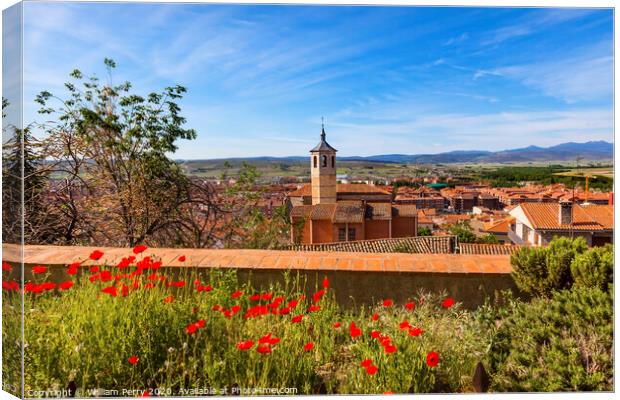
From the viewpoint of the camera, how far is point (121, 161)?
5.08 meters

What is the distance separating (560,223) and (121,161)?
15.0ft

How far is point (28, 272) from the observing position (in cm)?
349

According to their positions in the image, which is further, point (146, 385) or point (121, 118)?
point (121, 118)

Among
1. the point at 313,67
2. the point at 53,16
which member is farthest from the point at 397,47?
the point at 53,16

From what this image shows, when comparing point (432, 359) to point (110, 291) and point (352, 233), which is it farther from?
point (352, 233)

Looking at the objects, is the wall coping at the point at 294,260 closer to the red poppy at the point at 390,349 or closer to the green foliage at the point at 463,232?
the red poppy at the point at 390,349

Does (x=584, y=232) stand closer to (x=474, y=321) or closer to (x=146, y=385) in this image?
(x=474, y=321)

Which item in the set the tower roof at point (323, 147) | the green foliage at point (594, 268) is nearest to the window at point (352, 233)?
the tower roof at point (323, 147)

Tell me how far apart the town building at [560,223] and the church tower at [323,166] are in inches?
77.0

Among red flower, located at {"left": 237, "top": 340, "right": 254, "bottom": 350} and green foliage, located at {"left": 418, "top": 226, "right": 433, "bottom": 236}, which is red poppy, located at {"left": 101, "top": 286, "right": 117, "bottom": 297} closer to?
red flower, located at {"left": 237, "top": 340, "right": 254, "bottom": 350}

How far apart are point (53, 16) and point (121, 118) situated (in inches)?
59.9

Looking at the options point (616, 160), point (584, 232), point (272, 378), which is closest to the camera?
point (272, 378)

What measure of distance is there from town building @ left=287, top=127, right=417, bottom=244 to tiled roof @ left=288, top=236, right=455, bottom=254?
2.7 inches

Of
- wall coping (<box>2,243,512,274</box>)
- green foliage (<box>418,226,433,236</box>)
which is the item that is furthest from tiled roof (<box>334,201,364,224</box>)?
wall coping (<box>2,243,512,274</box>)
